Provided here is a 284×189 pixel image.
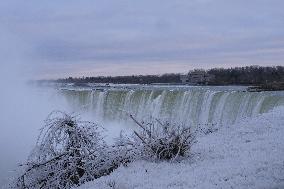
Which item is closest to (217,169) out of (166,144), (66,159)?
(166,144)

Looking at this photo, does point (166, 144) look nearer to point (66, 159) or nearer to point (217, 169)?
point (217, 169)

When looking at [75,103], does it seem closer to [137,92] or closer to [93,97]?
[93,97]

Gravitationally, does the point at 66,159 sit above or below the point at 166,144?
below

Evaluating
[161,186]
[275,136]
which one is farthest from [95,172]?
[275,136]

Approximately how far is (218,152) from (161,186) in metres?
2.36

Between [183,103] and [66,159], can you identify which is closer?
[66,159]

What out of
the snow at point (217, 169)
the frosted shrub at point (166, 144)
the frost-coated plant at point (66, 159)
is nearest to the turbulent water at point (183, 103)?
the frost-coated plant at point (66, 159)

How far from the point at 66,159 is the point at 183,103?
19.6m

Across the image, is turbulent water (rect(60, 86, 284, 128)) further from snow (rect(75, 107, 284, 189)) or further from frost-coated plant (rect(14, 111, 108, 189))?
snow (rect(75, 107, 284, 189))

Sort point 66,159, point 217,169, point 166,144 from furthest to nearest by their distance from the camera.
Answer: point 66,159 → point 166,144 → point 217,169

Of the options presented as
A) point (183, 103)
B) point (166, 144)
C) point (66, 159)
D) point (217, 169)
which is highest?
point (166, 144)

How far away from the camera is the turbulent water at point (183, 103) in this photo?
997 inches

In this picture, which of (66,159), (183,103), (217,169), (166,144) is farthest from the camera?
(183,103)

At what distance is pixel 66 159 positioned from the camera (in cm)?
963
